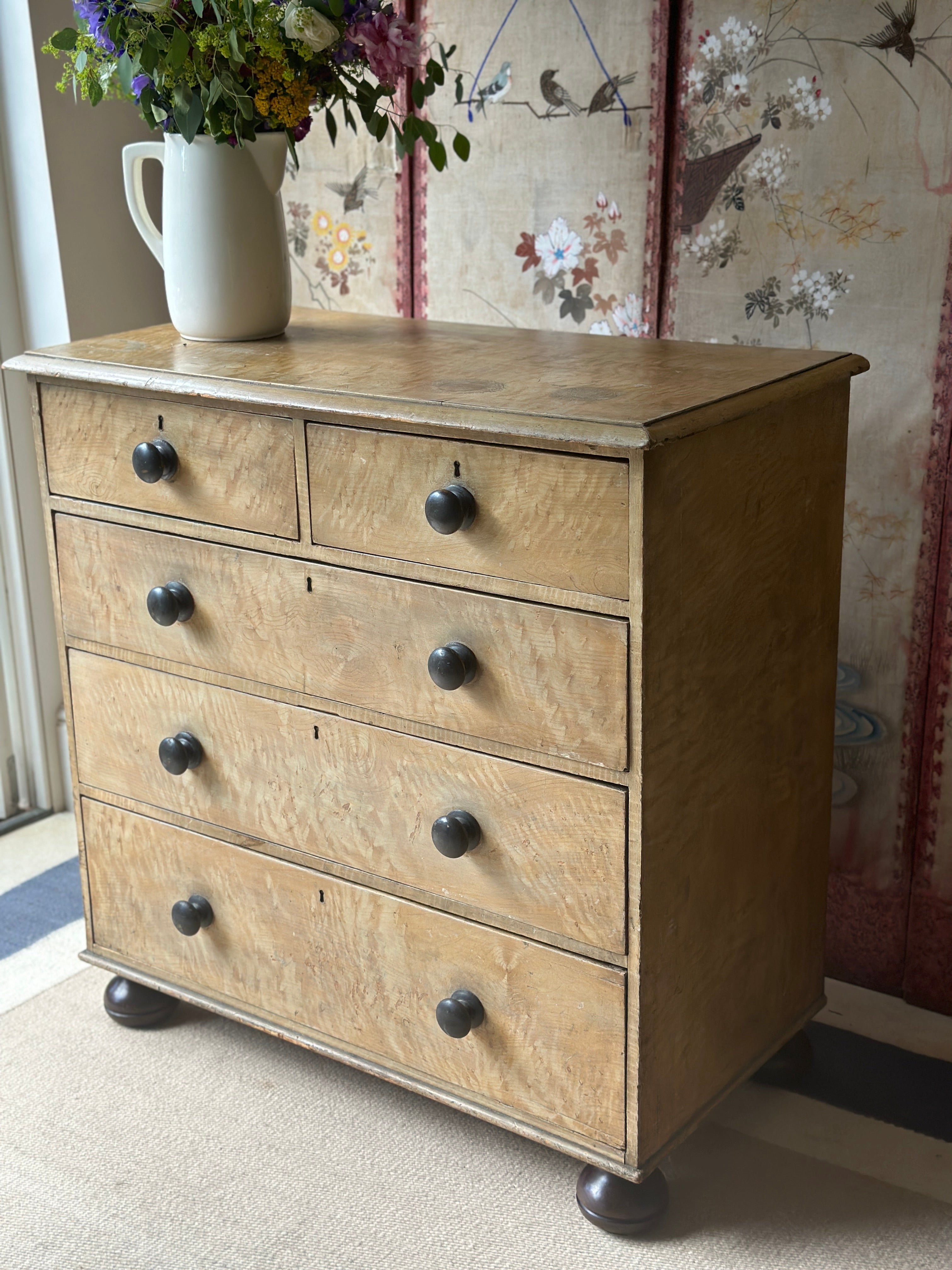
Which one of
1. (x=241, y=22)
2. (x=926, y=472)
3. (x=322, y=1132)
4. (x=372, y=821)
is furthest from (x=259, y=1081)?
(x=241, y=22)

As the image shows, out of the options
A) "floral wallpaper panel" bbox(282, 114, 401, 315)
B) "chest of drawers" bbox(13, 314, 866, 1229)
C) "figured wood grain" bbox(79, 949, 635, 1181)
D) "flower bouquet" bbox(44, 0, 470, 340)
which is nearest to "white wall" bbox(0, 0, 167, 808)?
"floral wallpaper panel" bbox(282, 114, 401, 315)

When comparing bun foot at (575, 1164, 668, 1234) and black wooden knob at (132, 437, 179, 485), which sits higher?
black wooden knob at (132, 437, 179, 485)

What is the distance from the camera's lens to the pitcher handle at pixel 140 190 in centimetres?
174

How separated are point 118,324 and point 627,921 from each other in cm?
151

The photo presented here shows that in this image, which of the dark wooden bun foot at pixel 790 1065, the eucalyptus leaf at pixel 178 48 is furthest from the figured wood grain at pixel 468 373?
the dark wooden bun foot at pixel 790 1065

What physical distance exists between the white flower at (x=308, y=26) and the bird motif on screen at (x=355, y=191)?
1.87 feet

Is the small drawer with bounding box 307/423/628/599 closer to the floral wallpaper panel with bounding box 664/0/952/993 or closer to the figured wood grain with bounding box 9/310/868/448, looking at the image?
the figured wood grain with bounding box 9/310/868/448

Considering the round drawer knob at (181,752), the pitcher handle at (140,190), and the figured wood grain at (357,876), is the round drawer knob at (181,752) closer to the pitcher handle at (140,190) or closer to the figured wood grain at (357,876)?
the figured wood grain at (357,876)

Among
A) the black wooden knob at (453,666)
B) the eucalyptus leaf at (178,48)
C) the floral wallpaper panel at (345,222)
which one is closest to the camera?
the black wooden knob at (453,666)

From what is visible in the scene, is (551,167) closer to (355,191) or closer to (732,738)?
(355,191)

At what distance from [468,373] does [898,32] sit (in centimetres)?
70

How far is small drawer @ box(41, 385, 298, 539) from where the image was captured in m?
1.54

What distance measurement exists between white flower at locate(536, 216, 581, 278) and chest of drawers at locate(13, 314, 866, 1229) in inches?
9.0

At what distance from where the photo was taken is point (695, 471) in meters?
1.34
